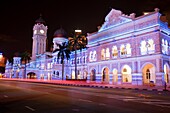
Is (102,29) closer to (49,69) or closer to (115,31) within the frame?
(115,31)

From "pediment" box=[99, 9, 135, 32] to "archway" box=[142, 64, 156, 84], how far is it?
10651 millimetres

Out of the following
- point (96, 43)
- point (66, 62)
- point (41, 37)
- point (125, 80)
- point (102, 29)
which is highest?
point (41, 37)

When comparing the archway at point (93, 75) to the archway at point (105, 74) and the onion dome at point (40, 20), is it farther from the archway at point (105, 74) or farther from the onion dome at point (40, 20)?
the onion dome at point (40, 20)

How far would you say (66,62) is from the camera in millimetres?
65500

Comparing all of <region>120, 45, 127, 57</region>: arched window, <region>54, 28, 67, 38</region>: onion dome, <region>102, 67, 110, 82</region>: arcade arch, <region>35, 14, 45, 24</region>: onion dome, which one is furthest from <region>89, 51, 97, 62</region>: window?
<region>35, 14, 45, 24</region>: onion dome

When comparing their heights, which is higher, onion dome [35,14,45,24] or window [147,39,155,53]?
onion dome [35,14,45,24]

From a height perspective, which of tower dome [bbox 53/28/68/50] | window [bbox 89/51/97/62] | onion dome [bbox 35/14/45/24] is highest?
onion dome [bbox 35/14/45/24]

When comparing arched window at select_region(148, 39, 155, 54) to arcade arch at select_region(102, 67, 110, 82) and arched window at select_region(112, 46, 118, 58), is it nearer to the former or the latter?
arched window at select_region(112, 46, 118, 58)

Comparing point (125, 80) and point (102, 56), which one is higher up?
point (102, 56)

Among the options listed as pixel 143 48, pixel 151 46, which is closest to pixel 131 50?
pixel 143 48

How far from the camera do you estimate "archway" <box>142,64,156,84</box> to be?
3469 centimetres

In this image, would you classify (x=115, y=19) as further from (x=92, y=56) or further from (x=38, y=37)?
(x=38, y=37)

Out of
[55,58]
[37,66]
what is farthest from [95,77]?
[37,66]

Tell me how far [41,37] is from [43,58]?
2105 centimetres
